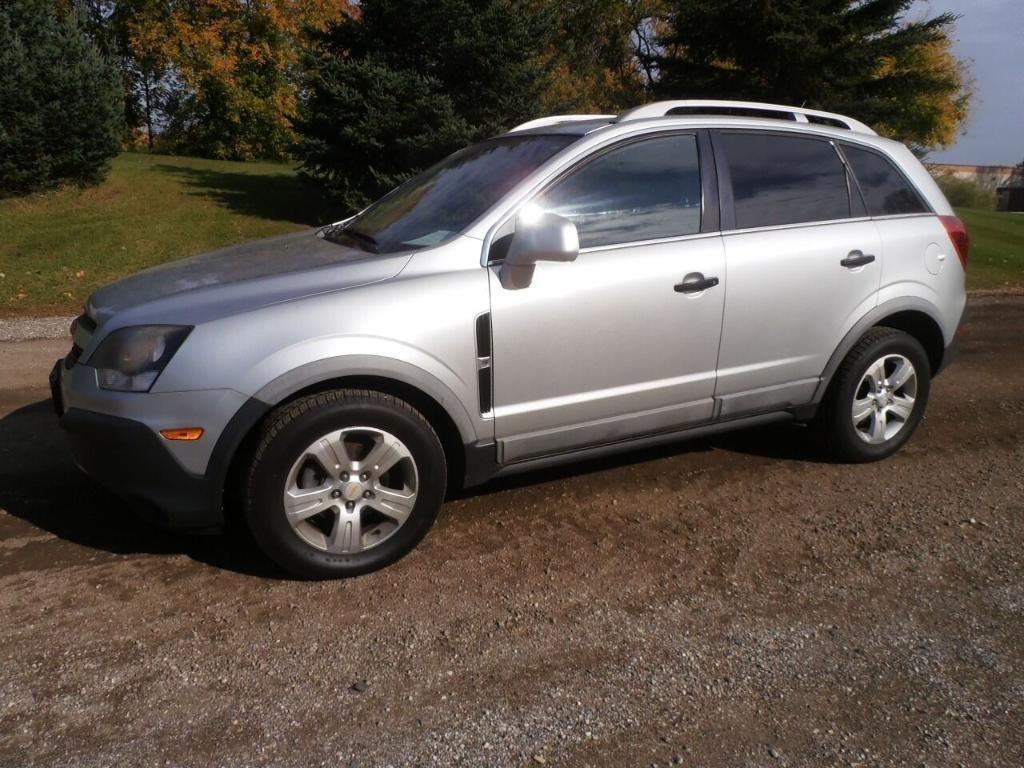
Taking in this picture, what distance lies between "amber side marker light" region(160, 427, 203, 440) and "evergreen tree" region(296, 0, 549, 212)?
36.7 ft

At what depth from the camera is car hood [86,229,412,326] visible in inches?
128

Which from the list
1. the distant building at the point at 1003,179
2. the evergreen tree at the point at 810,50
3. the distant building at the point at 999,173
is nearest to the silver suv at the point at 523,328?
the evergreen tree at the point at 810,50

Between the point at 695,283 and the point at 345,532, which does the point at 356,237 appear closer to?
the point at 345,532

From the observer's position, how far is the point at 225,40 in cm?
3350

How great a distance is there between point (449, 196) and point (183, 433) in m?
1.79

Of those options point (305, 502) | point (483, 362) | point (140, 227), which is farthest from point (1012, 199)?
point (305, 502)

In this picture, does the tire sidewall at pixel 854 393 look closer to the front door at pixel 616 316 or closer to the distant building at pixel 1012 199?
the front door at pixel 616 316

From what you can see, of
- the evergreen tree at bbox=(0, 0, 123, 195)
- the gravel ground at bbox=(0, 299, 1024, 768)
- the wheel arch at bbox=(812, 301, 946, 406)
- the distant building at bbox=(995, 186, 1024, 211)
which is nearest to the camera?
the gravel ground at bbox=(0, 299, 1024, 768)

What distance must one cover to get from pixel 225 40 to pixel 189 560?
1371 inches

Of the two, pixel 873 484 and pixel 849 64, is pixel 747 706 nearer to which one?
pixel 873 484

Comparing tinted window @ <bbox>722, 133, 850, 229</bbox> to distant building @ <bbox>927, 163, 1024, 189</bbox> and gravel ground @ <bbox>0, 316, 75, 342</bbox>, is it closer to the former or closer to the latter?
gravel ground @ <bbox>0, 316, 75, 342</bbox>

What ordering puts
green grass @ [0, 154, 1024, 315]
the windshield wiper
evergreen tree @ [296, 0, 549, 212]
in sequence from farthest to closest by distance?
evergreen tree @ [296, 0, 549, 212], green grass @ [0, 154, 1024, 315], the windshield wiper

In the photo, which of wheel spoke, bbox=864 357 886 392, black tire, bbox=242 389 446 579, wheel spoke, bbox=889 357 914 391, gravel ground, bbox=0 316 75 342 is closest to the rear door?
wheel spoke, bbox=864 357 886 392

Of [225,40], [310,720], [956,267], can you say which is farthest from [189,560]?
[225,40]
